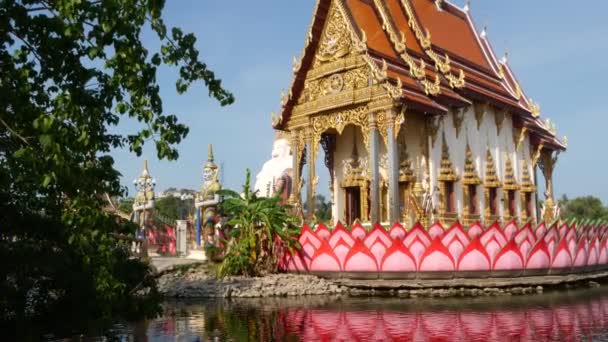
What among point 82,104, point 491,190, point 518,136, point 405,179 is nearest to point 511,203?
point 491,190

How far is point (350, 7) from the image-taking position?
17.3m

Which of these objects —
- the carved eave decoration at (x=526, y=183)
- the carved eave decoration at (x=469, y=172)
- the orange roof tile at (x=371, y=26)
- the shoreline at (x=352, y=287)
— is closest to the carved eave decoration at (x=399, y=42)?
the orange roof tile at (x=371, y=26)

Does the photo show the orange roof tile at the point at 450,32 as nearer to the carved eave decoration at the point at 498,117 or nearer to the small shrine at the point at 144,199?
the carved eave decoration at the point at 498,117

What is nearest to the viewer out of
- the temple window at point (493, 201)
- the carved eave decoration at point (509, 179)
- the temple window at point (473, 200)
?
the temple window at point (473, 200)

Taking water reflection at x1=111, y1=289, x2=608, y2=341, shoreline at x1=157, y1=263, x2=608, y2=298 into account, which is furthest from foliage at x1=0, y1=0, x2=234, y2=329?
shoreline at x1=157, y1=263, x2=608, y2=298

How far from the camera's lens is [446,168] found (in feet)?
55.5

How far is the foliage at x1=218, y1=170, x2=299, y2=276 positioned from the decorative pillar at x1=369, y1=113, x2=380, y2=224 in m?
2.33

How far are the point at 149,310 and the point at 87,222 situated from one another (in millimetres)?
1814

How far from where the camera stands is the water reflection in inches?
274

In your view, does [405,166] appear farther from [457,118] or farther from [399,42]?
[399,42]

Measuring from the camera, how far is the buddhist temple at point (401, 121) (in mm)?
15312

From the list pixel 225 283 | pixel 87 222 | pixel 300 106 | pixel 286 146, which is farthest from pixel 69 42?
pixel 286 146

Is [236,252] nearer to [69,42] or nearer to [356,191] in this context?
[356,191]

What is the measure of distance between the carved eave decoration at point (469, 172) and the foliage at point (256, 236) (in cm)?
647
